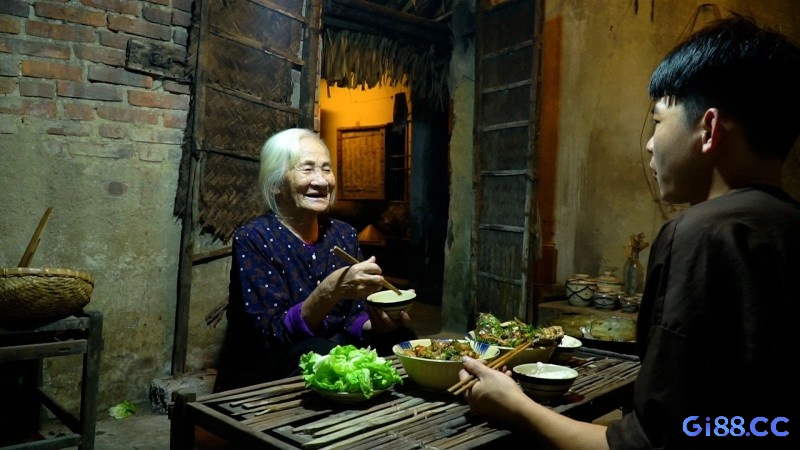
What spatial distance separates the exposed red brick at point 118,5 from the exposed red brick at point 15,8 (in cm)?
33

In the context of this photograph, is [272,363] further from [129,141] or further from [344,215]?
[344,215]

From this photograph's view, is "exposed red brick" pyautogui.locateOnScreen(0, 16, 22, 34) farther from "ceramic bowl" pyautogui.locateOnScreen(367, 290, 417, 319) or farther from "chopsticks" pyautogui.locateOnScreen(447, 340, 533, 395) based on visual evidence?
"chopsticks" pyautogui.locateOnScreen(447, 340, 533, 395)

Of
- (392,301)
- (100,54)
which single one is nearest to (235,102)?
(100,54)

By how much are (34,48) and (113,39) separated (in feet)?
1.52

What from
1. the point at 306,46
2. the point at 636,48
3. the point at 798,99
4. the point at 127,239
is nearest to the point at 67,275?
the point at 127,239

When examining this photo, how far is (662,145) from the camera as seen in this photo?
4.63 feet

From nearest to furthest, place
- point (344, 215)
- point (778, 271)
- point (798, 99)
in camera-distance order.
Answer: point (778, 271)
point (798, 99)
point (344, 215)

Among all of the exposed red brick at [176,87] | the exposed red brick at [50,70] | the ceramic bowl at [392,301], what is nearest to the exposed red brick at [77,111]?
the exposed red brick at [50,70]

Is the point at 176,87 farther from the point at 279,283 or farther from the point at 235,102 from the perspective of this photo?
the point at 279,283

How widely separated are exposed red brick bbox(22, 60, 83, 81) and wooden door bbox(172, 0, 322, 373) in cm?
74

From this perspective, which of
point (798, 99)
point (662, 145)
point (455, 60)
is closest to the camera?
point (798, 99)

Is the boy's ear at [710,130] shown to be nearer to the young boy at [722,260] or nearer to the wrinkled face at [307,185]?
the young boy at [722,260]

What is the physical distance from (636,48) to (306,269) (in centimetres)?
483

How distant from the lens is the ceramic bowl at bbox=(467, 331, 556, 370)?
222 cm
